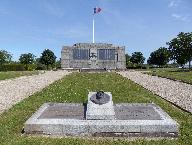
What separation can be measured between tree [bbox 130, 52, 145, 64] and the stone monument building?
764 inches

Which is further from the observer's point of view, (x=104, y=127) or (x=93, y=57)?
(x=93, y=57)

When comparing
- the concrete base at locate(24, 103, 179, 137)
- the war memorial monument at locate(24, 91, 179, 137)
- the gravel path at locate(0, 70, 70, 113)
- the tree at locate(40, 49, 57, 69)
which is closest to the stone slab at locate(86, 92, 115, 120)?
the war memorial monument at locate(24, 91, 179, 137)

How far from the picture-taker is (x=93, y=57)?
291 ft

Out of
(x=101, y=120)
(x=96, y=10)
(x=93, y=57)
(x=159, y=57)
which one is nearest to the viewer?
(x=101, y=120)

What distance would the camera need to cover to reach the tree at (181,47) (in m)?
64.6

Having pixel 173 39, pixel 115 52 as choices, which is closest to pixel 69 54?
pixel 115 52

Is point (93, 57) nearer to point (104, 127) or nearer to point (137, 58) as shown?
point (137, 58)

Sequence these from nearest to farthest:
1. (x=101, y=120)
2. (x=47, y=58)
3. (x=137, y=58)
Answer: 1. (x=101, y=120)
2. (x=47, y=58)
3. (x=137, y=58)

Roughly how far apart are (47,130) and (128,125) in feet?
6.52

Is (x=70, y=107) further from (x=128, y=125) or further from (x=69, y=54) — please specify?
(x=69, y=54)

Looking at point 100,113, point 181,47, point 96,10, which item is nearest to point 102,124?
point 100,113

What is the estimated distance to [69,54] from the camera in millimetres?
89875

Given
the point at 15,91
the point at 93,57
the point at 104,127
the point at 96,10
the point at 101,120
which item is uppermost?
the point at 96,10

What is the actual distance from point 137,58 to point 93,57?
82.2 ft
